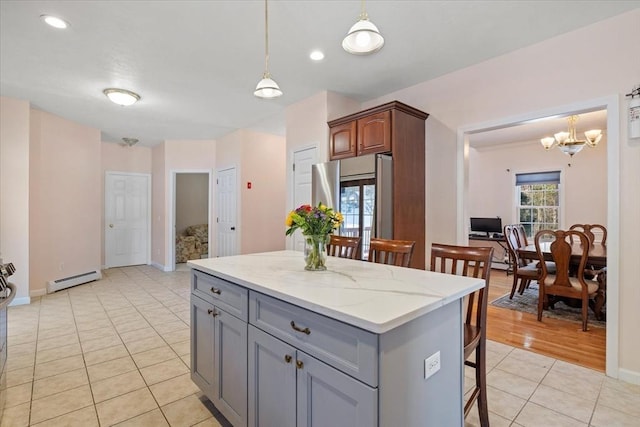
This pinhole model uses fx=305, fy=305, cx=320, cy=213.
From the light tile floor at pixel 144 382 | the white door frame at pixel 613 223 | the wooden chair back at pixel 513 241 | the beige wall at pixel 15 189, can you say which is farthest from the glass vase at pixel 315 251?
the beige wall at pixel 15 189

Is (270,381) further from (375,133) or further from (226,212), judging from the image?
(226,212)

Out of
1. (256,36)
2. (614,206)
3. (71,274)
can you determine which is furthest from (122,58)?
(614,206)

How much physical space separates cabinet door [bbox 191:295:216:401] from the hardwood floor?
106 inches

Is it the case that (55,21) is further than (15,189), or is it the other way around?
(15,189)

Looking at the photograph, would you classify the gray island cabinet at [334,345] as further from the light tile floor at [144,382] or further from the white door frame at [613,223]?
the white door frame at [613,223]

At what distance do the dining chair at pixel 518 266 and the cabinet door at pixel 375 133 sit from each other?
102 inches

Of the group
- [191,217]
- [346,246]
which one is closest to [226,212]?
[191,217]

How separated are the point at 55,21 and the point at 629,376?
5.13 m

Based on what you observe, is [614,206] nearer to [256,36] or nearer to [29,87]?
[256,36]

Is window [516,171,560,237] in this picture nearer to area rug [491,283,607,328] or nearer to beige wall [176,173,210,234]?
area rug [491,283,607,328]

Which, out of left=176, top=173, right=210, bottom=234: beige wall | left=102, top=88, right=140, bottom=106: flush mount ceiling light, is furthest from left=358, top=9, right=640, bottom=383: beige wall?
left=176, top=173, right=210, bottom=234: beige wall

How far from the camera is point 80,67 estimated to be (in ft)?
10.4

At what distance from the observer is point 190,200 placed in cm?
830

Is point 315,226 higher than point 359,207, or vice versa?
point 359,207
